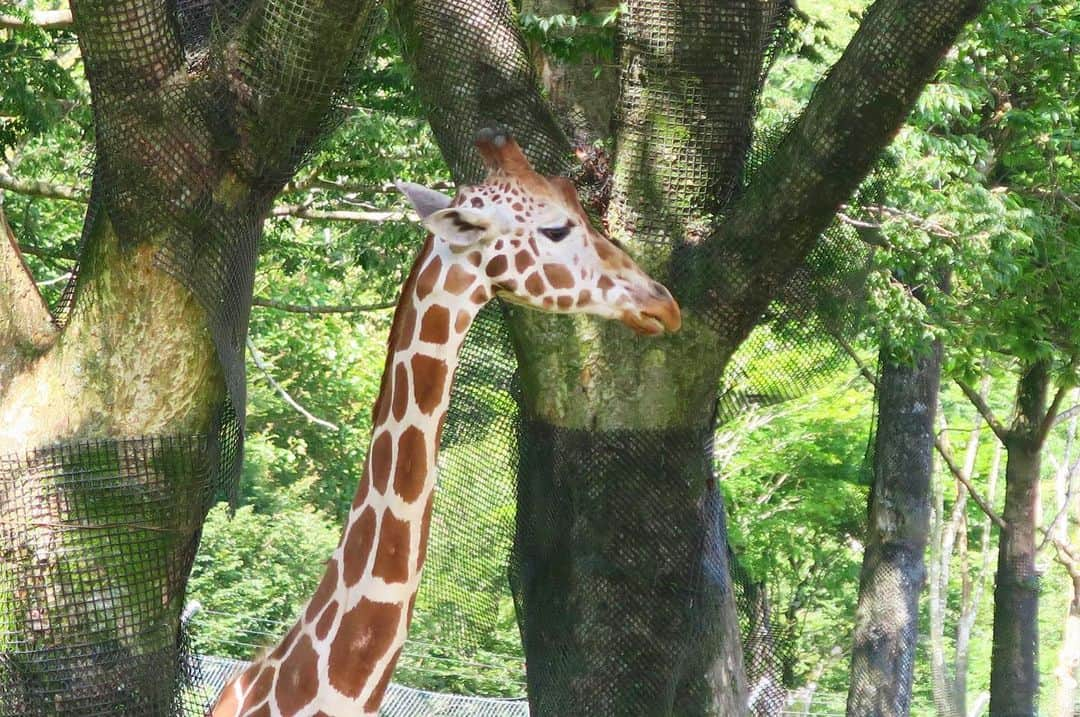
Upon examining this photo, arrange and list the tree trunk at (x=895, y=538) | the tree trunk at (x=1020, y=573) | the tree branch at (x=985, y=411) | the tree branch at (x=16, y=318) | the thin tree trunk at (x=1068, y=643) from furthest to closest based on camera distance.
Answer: the thin tree trunk at (x=1068, y=643) < the tree trunk at (x=1020, y=573) < the tree branch at (x=985, y=411) < the tree trunk at (x=895, y=538) < the tree branch at (x=16, y=318)

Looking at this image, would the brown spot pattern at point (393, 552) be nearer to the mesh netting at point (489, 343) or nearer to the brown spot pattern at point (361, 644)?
the brown spot pattern at point (361, 644)

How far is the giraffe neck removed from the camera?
4445 millimetres

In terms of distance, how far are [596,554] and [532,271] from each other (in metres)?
1.77

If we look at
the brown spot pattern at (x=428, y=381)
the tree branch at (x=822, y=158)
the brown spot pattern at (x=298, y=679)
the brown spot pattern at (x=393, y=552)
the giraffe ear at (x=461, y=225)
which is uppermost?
the tree branch at (x=822, y=158)

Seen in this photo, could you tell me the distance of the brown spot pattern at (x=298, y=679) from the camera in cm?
450

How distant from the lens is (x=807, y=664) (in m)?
23.3

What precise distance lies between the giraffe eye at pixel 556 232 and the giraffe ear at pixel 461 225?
0.17m

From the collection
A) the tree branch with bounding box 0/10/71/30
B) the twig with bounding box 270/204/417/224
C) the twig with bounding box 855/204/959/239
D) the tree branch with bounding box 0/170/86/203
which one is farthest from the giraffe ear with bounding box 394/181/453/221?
the tree branch with bounding box 0/170/86/203

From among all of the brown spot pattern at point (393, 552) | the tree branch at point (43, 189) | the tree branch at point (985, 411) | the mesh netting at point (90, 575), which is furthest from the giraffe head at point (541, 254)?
the tree branch at point (985, 411)

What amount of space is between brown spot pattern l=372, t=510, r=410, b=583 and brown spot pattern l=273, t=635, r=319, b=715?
357 mm

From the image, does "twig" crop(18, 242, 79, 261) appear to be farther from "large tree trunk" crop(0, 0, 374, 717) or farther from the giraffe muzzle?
the giraffe muzzle

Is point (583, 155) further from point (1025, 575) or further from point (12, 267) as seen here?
point (1025, 575)

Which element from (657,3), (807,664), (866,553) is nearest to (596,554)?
(657,3)

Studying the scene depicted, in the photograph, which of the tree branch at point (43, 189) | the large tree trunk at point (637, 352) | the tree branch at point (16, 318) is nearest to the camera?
the tree branch at point (16, 318)
